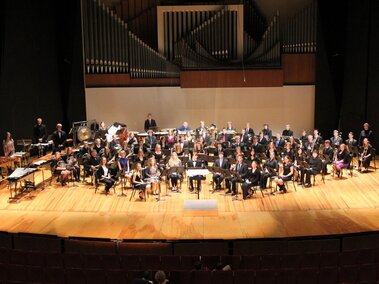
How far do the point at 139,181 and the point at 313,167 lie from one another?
4.26m

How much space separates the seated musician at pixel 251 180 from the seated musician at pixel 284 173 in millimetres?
515

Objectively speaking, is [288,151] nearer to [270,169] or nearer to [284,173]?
[284,173]

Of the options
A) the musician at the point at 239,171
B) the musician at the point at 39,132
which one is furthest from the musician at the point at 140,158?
the musician at the point at 39,132

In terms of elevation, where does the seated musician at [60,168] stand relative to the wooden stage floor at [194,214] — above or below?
above

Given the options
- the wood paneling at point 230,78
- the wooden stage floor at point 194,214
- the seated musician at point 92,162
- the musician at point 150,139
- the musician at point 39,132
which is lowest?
the wooden stage floor at point 194,214

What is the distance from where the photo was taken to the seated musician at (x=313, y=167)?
508 inches

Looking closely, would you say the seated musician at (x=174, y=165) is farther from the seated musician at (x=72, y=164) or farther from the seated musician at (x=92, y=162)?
the seated musician at (x=72, y=164)

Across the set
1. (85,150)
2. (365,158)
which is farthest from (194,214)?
(365,158)

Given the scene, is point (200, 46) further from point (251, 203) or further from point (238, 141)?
point (251, 203)

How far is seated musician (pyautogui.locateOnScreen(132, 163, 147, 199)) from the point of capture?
12.1m

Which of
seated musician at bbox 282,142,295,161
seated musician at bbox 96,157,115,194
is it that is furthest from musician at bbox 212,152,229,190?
seated musician at bbox 96,157,115,194

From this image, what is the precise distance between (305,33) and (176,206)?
9.22 meters

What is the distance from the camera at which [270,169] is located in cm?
1252

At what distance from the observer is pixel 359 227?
33.4ft
